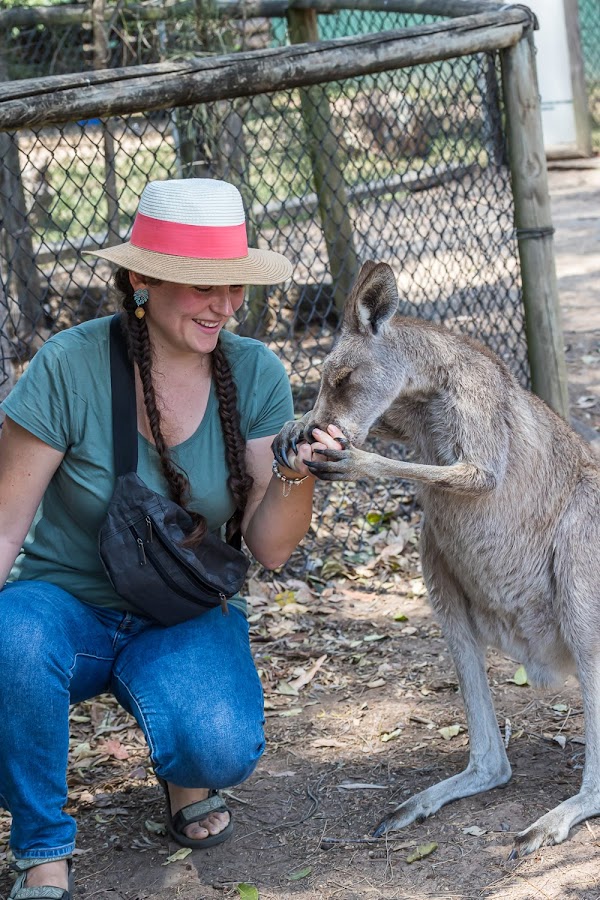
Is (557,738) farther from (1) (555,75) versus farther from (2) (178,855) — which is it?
(1) (555,75)

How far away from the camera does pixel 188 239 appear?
8.13 ft

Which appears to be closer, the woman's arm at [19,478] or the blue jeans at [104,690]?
the blue jeans at [104,690]

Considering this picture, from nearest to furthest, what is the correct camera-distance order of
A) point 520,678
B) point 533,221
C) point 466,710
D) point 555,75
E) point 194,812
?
point 194,812, point 466,710, point 520,678, point 533,221, point 555,75

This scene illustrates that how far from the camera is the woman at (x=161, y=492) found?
241 cm

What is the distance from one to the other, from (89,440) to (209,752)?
800mm

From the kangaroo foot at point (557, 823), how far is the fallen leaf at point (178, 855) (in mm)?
810

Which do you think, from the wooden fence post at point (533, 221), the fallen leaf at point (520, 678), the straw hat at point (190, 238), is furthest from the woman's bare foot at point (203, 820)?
the wooden fence post at point (533, 221)

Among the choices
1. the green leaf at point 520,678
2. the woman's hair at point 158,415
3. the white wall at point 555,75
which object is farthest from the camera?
the white wall at point 555,75

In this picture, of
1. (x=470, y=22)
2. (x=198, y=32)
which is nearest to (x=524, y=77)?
(x=470, y=22)

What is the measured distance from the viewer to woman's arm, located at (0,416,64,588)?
8.27ft

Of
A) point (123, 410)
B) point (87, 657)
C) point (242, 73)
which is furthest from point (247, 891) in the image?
point (242, 73)

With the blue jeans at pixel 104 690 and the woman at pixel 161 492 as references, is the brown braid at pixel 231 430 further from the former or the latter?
the blue jeans at pixel 104 690

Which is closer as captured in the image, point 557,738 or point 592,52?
point 557,738

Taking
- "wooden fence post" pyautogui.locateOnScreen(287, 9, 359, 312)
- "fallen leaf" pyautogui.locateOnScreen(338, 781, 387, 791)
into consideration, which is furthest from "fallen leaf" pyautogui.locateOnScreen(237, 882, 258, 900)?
"wooden fence post" pyautogui.locateOnScreen(287, 9, 359, 312)
